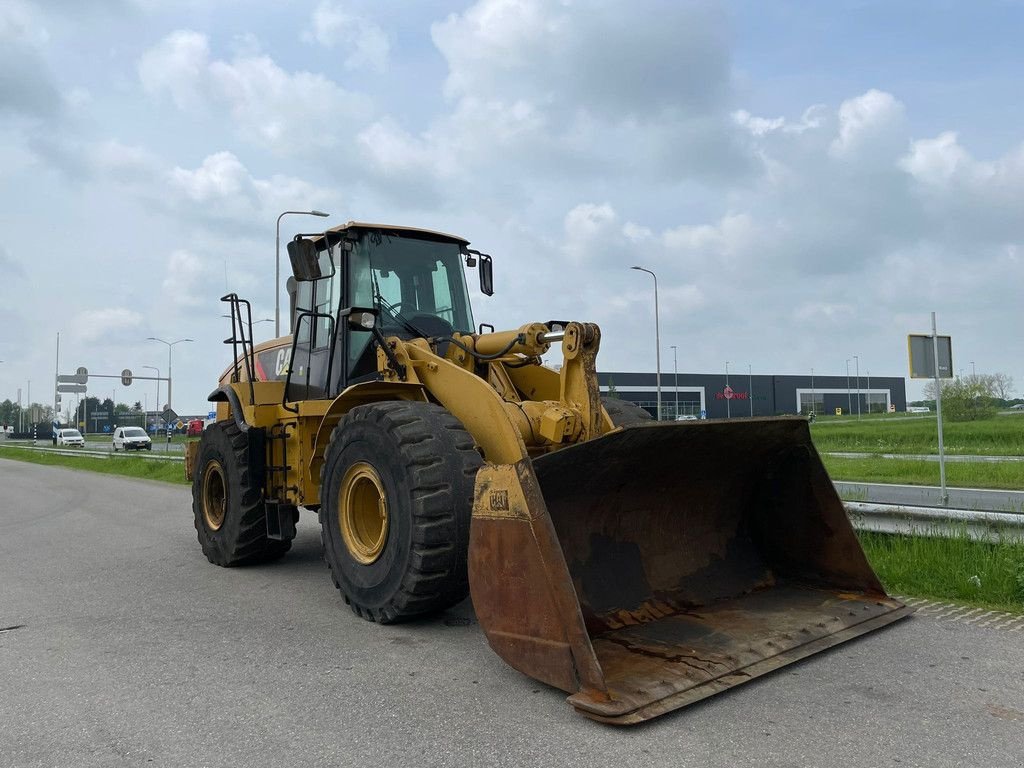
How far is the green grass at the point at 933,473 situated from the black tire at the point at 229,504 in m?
12.3

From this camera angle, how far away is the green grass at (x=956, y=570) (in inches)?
214

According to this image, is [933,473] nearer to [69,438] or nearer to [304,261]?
[304,261]

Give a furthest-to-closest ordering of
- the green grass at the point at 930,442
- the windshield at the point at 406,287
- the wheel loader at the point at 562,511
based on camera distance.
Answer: the green grass at the point at 930,442
the windshield at the point at 406,287
the wheel loader at the point at 562,511

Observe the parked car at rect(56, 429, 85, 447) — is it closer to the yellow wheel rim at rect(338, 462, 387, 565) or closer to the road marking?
the yellow wheel rim at rect(338, 462, 387, 565)

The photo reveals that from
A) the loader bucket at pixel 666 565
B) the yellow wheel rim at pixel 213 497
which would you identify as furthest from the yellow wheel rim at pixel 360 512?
the yellow wheel rim at pixel 213 497

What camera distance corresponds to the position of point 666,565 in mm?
5000

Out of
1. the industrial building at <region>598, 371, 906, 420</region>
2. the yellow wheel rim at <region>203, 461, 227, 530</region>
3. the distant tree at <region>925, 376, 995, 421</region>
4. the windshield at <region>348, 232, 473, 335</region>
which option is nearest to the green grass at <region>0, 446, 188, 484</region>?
the yellow wheel rim at <region>203, 461, 227, 530</region>

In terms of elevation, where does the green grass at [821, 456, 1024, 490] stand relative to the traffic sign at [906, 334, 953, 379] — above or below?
below

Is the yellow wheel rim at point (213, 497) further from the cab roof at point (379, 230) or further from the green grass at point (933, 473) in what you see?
the green grass at point (933, 473)

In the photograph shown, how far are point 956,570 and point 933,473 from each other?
13.1 meters

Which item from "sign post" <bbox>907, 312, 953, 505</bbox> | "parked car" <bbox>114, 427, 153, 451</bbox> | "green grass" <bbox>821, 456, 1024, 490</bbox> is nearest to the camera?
"sign post" <bbox>907, 312, 953, 505</bbox>

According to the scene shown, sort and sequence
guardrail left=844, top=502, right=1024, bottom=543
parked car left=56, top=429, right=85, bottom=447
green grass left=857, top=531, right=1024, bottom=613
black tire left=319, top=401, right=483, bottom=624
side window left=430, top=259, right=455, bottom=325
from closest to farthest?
black tire left=319, top=401, right=483, bottom=624 < green grass left=857, top=531, right=1024, bottom=613 < guardrail left=844, top=502, right=1024, bottom=543 < side window left=430, top=259, right=455, bottom=325 < parked car left=56, top=429, right=85, bottom=447

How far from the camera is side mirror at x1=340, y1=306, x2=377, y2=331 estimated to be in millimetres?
6078

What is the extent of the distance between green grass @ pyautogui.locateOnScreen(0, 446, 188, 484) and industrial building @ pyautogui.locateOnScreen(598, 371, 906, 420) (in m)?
49.2
